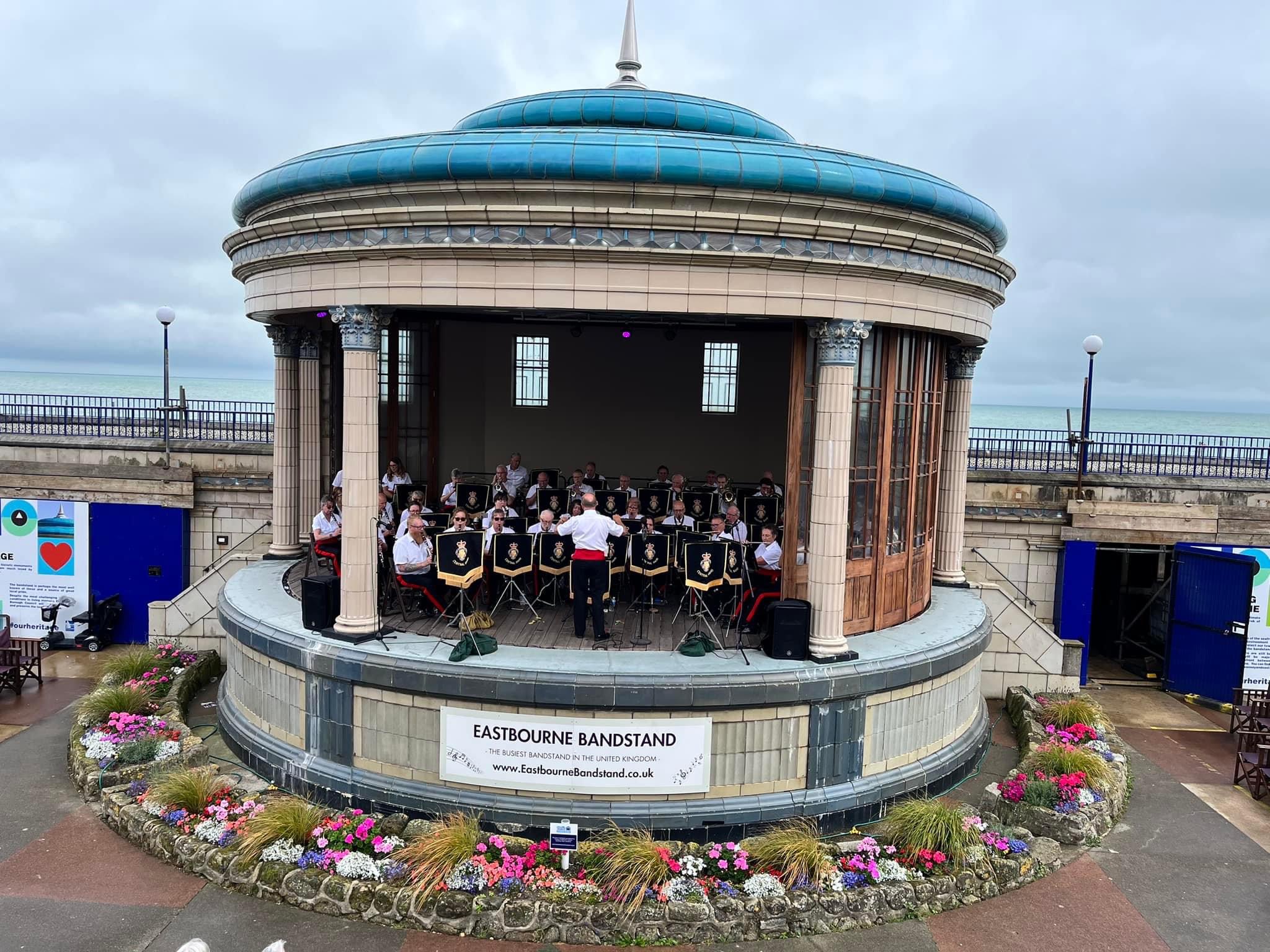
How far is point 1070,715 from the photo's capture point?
1190 centimetres

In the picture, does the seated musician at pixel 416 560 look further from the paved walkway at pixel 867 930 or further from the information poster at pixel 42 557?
the information poster at pixel 42 557

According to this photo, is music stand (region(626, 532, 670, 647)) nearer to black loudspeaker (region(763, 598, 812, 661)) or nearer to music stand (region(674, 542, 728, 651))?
music stand (region(674, 542, 728, 651))

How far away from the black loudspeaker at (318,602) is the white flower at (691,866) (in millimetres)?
4984

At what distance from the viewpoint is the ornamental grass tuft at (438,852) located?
7.65 metres

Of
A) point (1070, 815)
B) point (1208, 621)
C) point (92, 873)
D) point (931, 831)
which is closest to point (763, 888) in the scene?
point (931, 831)

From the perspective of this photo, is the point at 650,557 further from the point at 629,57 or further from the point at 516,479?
the point at 629,57

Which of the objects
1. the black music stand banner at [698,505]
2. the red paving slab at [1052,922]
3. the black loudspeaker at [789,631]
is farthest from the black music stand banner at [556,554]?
the red paving slab at [1052,922]

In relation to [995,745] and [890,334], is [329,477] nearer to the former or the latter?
[890,334]

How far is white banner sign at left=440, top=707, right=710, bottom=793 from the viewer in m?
8.65

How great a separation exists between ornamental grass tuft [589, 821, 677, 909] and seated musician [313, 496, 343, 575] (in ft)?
20.5

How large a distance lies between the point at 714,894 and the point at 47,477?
1583 centimetres

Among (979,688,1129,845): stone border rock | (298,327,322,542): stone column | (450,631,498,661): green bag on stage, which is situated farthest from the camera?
(298,327,322,542): stone column

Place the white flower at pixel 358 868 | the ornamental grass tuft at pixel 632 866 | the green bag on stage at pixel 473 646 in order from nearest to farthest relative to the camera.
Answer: the ornamental grass tuft at pixel 632 866, the white flower at pixel 358 868, the green bag on stage at pixel 473 646

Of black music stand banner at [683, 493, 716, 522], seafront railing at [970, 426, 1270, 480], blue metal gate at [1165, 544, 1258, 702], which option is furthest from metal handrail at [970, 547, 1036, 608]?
black music stand banner at [683, 493, 716, 522]
